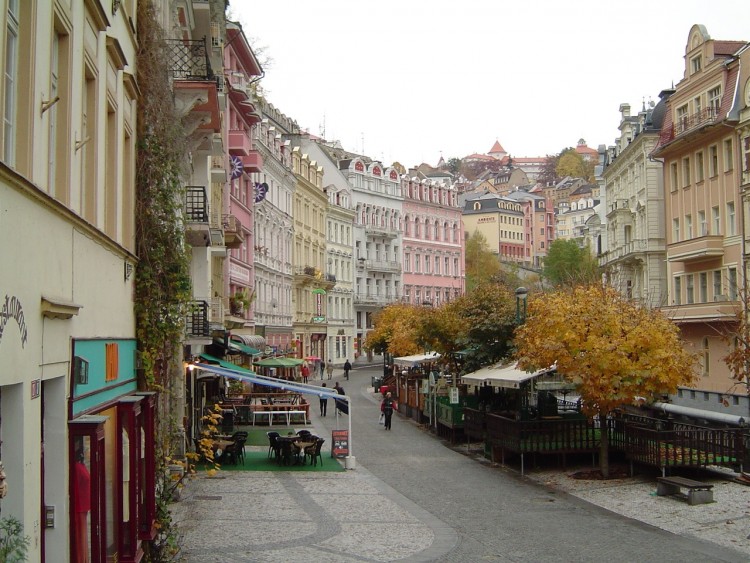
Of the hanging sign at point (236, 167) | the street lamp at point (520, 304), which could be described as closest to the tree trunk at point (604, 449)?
the street lamp at point (520, 304)

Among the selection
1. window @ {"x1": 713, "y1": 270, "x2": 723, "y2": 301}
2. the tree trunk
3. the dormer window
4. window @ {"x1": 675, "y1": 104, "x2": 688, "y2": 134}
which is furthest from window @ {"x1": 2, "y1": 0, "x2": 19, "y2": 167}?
the dormer window

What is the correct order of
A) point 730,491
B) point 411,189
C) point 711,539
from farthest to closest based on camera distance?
point 411,189 < point 730,491 < point 711,539

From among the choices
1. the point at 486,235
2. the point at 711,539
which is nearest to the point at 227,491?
the point at 711,539

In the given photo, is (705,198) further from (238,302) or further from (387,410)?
(238,302)

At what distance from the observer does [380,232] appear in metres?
91.6

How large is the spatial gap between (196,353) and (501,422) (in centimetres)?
879

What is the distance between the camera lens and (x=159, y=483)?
42.8 ft

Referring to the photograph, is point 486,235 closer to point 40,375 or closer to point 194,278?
point 194,278

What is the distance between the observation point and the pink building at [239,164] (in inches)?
1485

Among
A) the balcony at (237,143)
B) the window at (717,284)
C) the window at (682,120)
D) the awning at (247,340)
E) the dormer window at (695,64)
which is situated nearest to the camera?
the awning at (247,340)

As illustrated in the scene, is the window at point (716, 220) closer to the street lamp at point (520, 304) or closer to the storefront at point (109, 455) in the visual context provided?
the street lamp at point (520, 304)

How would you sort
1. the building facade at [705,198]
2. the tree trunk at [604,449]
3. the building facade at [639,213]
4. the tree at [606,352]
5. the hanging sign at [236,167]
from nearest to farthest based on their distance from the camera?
the tree at [606,352] < the tree trunk at [604,449] < the hanging sign at [236,167] < the building facade at [705,198] < the building facade at [639,213]

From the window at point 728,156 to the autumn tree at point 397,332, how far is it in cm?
1484

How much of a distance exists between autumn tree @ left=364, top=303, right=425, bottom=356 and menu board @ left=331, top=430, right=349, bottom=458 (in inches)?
832
